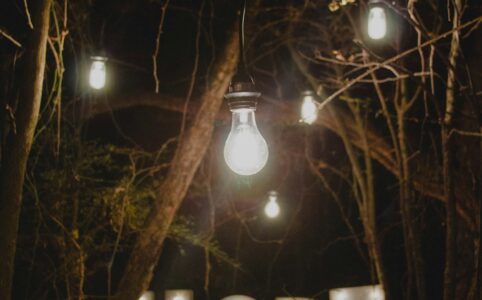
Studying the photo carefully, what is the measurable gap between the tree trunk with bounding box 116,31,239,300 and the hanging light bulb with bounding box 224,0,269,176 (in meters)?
3.11

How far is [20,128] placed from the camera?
4.08m

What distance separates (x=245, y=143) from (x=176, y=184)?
10.8 feet

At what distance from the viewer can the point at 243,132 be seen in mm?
3371

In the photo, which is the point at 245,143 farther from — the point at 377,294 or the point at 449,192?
the point at 377,294

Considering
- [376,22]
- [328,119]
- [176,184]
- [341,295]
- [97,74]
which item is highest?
[376,22]

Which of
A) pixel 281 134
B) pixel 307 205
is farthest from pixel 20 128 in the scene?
pixel 307 205

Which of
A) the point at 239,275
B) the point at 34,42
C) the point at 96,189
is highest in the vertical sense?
the point at 34,42

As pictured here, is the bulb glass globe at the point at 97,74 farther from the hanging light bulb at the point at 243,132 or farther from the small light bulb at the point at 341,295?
the small light bulb at the point at 341,295

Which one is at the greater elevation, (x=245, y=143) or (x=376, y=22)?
(x=376, y=22)

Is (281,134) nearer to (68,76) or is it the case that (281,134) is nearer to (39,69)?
(68,76)

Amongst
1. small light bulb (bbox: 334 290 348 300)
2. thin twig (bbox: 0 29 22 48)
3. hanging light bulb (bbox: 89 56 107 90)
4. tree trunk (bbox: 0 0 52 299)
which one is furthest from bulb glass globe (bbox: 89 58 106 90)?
small light bulb (bbox: 334 290 348 300)

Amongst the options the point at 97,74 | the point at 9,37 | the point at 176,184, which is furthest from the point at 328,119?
the point at 9,37

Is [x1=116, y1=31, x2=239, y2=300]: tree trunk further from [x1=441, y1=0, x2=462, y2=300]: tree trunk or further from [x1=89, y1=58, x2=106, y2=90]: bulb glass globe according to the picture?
[x1=441, y1=0, x2=462, y2=300]: tree trunk

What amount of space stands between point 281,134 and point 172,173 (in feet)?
12.1
